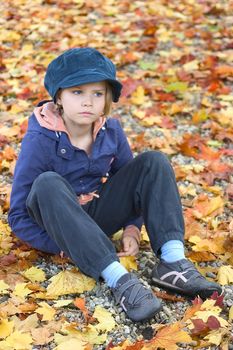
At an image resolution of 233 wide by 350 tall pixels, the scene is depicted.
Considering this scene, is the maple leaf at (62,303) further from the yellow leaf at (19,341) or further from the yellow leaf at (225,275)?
the yellow leaf at (225,275)

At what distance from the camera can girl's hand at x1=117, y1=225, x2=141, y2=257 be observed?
117 inches

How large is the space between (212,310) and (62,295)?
0.67 m

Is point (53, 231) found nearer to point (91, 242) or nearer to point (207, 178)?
point (91, 242)

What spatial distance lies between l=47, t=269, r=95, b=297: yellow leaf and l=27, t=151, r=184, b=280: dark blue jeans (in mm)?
103

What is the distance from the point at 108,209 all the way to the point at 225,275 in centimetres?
63

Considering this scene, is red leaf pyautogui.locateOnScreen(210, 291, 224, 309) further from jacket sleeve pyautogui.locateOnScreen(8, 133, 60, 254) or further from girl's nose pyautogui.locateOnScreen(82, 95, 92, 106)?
girl's nose pyautogui.locateOnScreen(82, 95, 92, 106)

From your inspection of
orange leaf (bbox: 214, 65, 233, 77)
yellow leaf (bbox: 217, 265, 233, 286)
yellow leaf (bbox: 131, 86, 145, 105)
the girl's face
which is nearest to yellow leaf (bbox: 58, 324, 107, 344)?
yellow leaf (bbox: 217, 265, 233, 286)

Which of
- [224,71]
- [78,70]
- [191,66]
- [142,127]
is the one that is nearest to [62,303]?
[78,70]

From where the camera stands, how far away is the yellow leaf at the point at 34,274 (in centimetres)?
279

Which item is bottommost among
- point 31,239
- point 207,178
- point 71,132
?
point 207,178

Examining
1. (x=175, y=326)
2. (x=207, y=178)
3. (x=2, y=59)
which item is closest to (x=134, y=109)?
(x=207, y=178)

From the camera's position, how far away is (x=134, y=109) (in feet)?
15.9

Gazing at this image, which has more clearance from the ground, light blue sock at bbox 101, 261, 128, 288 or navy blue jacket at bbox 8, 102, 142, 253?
navy blue jacket at bbox 8, 102, 142, 253

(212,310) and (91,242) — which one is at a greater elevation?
(91,242)
